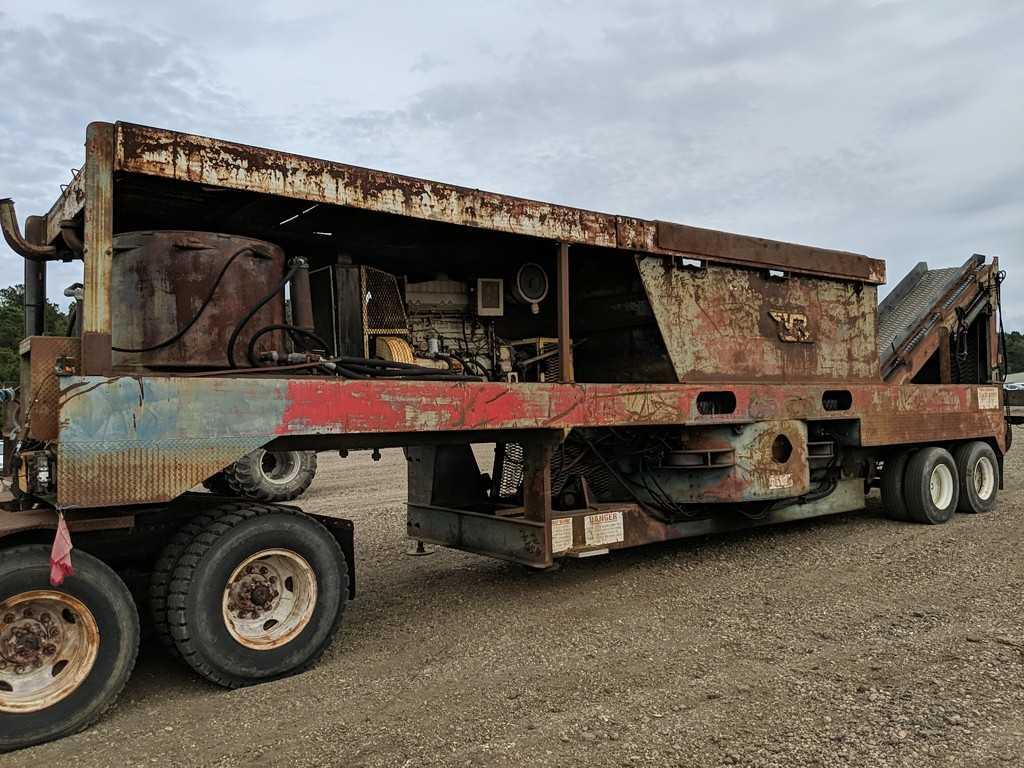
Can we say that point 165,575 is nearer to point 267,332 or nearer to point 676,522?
point 267,332

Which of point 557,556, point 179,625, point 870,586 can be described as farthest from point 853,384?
point 179,625

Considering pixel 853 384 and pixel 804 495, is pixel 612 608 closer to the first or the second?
pixel 804 495

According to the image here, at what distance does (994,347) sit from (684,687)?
8.62 meters

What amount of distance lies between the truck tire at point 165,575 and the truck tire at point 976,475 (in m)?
8.60

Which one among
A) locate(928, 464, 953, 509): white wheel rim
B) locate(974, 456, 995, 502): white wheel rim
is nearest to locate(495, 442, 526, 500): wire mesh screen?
locate(928, 464, 953, 509): white wheel rim

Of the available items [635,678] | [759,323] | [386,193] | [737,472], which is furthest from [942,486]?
[386,193]

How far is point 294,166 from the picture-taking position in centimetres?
464

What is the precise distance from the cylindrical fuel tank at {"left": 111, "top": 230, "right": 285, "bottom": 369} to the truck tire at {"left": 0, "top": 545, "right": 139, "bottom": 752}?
1.33m

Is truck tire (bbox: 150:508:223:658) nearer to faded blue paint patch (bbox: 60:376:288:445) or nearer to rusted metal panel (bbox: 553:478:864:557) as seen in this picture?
faded blue paint patch (bbox: 60:376:288:445)

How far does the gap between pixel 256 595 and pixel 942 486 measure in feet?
26.2

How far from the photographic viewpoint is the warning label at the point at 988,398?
990 cm

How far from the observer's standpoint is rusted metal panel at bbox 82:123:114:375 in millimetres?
4012

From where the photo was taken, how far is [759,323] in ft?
24.7

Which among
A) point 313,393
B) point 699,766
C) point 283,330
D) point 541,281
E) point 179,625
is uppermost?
point 541,281
